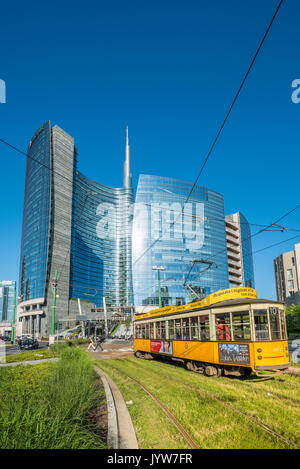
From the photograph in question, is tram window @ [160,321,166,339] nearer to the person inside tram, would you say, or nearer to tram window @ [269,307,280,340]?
the person inside tram

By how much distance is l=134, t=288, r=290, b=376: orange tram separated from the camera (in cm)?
1101

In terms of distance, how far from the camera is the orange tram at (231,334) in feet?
36.1

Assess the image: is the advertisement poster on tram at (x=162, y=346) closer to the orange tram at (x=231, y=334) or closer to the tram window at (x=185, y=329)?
the orange tram at (x=231, y=334)

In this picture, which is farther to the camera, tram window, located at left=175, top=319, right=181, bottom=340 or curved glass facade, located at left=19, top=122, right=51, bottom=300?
curved glass facade, located at left=19, top=122, right=51, bottom=300

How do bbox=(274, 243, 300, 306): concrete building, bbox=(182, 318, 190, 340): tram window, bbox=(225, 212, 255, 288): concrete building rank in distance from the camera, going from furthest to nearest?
bbox=(225, 212, 255, 288): concrete building
bbox=(274, 243, 300, 306): concrete building
bbox=(182, 318, 190, 340): tram window

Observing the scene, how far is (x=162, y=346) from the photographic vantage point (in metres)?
18.0

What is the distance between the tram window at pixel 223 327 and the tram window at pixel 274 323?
1.57m

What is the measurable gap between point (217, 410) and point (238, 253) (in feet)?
390

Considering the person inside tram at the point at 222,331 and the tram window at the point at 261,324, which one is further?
the person inside tram at the point at 222,331

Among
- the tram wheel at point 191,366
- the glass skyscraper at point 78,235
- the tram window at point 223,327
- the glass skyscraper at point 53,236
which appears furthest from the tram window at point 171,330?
the glass skyscraper at point 78,235

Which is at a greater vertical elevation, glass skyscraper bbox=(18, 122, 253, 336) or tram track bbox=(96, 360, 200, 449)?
glass skyscraper bbox=(18, 122, 253, 336)

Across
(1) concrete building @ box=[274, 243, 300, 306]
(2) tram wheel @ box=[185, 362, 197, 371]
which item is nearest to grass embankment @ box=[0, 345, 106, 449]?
(2) tram wheel @ box=[185, 362, 197, 371]

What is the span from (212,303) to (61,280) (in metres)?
101
